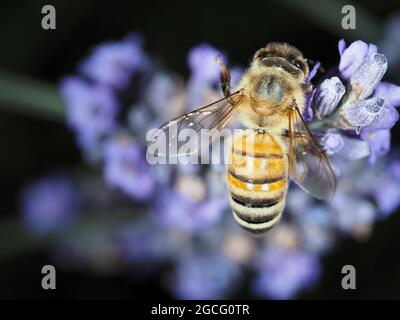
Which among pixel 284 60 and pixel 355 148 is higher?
pixel 284 60

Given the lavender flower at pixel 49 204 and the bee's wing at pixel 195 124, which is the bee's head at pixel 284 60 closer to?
the bee's wing at pixel 195 124

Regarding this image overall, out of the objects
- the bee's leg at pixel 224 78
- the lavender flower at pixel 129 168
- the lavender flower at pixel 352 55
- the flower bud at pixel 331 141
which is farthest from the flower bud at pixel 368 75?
the lavender flower at pixel 129 168

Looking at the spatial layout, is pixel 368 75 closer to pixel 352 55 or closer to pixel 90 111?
pixel 352 55

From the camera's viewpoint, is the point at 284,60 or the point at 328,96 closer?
the point at 328,96

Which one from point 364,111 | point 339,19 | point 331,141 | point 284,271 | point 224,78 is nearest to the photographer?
point 364,111

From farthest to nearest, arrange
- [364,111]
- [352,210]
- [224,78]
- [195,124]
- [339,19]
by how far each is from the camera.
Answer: [339,19], [352,210], [224,78], [195,124], [364,111]

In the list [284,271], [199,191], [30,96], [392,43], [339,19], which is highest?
[339,19]

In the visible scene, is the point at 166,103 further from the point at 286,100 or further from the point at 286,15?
the point at 286,15

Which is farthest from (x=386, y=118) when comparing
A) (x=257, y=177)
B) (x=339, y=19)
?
(x=339, y=19)

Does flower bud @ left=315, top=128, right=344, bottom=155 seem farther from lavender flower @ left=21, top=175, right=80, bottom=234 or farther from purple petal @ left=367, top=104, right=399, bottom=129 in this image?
lavender flower @ left=21, top=175, right=80, bottom=234
